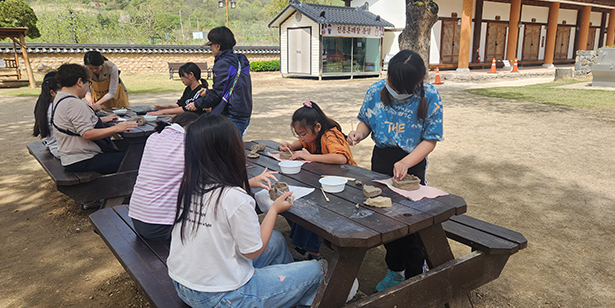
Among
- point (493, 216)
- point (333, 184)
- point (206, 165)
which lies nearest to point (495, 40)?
point (493, 216)

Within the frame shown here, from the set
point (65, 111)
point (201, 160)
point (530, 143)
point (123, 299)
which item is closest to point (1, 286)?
point (123, 299)

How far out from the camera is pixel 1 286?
2732 mm

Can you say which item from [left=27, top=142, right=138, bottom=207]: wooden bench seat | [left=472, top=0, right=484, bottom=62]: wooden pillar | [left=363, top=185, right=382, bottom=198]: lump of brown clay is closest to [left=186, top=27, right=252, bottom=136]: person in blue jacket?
[left=27, top=142, right=138, bottom=207]: wooden bench seat

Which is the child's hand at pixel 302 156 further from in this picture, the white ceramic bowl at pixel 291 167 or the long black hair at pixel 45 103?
the long black hair at pixel 45 103

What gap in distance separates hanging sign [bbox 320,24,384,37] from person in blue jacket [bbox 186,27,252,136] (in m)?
14.3

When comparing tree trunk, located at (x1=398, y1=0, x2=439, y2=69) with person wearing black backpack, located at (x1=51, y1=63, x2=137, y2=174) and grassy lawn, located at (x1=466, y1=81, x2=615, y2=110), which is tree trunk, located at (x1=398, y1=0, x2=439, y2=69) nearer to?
grassy lawn, located at (x1=466, y1=81, x2=615, y2=110)

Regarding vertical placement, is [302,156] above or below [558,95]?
above

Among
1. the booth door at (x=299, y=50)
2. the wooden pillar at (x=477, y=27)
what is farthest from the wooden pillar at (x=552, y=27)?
the booth door at (x=299, y=50)

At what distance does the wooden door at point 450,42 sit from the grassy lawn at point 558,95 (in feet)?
21.6

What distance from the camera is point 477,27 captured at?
20266 millimetres

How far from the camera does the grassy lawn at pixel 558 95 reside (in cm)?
997

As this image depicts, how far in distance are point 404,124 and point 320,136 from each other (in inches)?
27.6

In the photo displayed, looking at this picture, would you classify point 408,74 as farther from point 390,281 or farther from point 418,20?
point 418,20

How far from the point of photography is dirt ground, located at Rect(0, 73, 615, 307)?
2.59 metres
